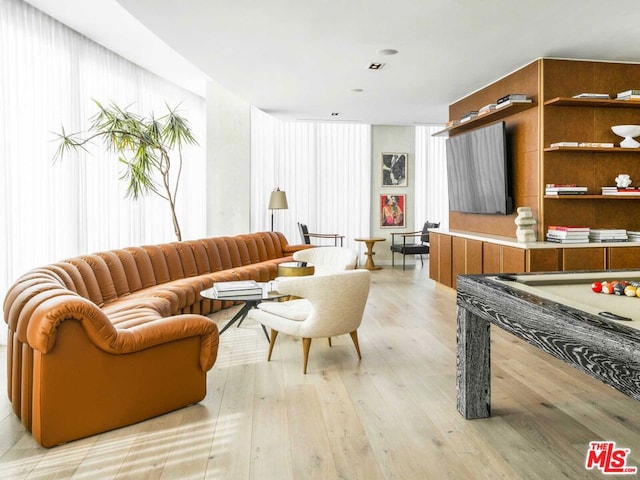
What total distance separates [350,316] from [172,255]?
268cm

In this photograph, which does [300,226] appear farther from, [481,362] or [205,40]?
[481,362]

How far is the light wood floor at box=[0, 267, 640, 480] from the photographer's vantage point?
2.22 meters

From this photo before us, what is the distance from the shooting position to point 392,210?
10.1 metres

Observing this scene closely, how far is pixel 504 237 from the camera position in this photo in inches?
229

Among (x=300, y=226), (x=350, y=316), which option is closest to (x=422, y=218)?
(x=300, y=226)

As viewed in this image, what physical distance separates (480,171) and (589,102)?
61.9 inches

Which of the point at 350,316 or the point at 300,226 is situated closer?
the point at 350,316

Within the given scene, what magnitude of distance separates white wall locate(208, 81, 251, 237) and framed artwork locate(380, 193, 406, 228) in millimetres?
3365

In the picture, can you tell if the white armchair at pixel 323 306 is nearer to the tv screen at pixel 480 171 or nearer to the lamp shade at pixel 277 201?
the tv screen at pixel 480 171

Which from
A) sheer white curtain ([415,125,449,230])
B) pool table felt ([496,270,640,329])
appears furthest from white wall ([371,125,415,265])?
pool table felt ([496,270,640,329])

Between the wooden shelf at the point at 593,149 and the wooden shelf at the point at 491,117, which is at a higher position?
the wooden shelf at the point at 491,117

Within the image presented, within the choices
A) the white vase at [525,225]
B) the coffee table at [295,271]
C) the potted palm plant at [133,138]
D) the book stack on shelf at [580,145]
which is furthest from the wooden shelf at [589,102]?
the potted palm plant at [133,138]

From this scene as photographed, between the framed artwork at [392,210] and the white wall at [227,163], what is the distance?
3.36 metres

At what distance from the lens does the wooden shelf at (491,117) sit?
17.2ft
